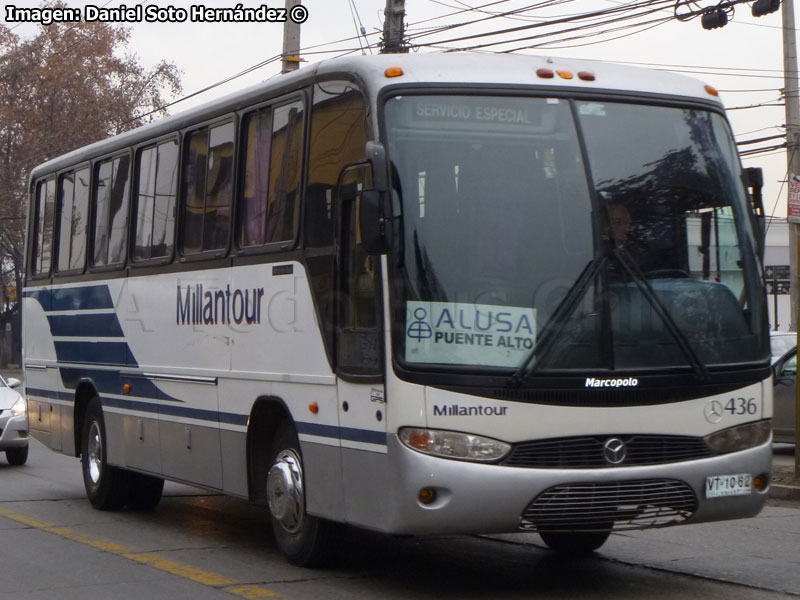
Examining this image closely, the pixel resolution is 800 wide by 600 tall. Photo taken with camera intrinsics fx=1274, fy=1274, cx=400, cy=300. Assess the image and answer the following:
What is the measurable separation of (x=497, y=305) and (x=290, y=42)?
41.9 ft

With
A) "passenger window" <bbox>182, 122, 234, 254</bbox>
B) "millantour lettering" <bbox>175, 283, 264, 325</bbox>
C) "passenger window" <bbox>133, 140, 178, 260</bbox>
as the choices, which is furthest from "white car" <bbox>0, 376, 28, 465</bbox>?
"passenger window" <bbox>182, 122, 234, 254</bbox>

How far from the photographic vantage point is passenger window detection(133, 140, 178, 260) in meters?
10.3

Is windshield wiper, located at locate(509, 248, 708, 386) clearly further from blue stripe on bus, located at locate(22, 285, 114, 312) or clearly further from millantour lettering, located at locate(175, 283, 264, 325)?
blue stripe on bus, located at locate(22, 285, 114, 312)

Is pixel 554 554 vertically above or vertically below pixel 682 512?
below

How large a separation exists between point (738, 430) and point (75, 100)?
1638 inches

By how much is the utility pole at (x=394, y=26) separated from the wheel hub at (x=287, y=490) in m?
11.1

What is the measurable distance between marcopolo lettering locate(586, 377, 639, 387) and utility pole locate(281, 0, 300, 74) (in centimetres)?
1239

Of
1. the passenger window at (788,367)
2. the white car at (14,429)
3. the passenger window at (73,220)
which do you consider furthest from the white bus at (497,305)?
the passenger window at (788,367)

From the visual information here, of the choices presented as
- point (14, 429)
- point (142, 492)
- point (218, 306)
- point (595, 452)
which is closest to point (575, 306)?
point (595, 452)

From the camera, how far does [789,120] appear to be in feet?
75.8

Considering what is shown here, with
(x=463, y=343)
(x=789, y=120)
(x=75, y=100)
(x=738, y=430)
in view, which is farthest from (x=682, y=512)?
(x=75, y=100)

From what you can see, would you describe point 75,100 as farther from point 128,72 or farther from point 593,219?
point 593,219

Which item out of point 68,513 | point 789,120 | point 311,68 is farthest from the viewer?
point 789,120

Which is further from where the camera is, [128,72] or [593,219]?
[128,72]
